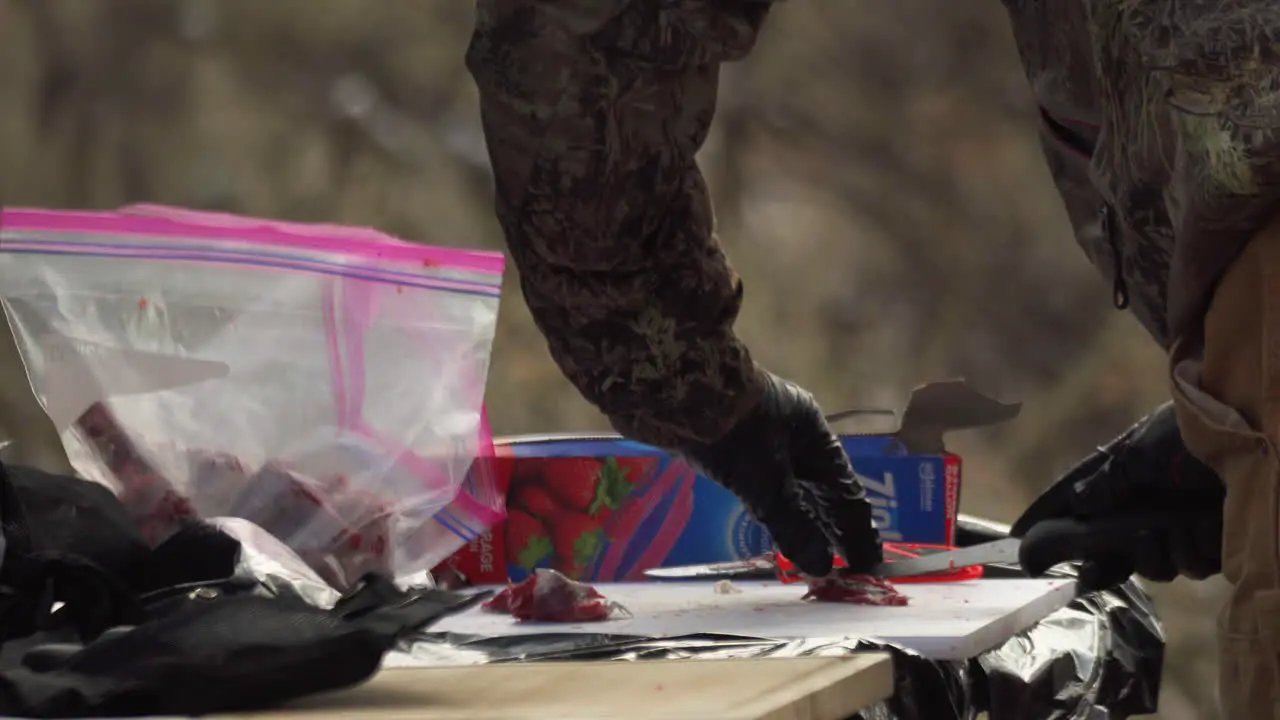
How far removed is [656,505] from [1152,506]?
522 millimetres

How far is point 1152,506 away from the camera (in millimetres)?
892

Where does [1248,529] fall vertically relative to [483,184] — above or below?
below

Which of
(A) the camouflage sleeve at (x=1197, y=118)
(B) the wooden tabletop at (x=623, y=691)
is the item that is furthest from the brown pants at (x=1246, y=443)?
(B) the wooden tabletop at (x=623, y=691)

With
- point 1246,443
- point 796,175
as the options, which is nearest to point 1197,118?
point 1246,443

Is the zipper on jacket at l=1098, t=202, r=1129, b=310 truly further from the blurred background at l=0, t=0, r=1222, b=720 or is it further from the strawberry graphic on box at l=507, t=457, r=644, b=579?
the blurred background at l=0, t=0, r=1222, b=720

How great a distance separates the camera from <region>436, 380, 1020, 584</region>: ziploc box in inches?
51.4

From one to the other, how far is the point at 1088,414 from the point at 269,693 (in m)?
2.87

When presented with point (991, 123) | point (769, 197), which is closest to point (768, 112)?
point (769, 197)

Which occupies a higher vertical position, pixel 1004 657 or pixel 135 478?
pixel 135 478

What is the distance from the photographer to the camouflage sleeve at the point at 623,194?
895 millimetres

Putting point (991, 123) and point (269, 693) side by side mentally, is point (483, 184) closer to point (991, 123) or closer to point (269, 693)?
point (991, 123)

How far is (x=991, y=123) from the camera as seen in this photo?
11.0 ft

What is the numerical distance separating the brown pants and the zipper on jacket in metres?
0.11

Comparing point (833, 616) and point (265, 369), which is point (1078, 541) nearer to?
point (833, 616)
